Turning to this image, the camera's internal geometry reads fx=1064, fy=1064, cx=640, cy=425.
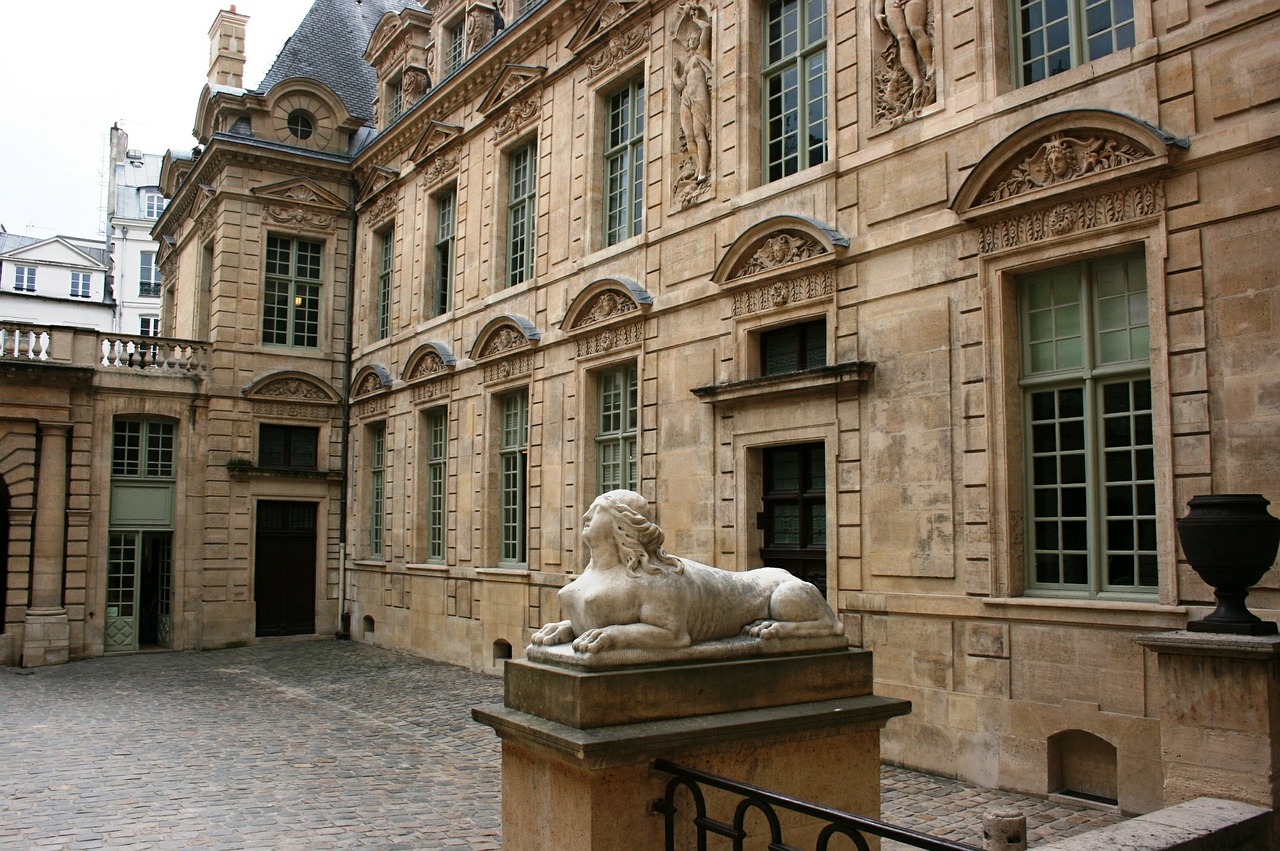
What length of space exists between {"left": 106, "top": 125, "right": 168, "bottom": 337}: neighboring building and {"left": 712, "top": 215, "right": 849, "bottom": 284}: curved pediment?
38.6 metres

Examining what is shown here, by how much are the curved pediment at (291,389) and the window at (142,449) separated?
5.55 ft

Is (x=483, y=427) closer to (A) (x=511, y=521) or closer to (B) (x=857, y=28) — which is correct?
(A) (x=511, y=521)

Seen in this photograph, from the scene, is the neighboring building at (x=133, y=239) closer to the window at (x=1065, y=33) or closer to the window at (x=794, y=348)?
→ the window at (x=794, y=348)

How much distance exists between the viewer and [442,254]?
62.4 ft

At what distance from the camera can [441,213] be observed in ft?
62.6

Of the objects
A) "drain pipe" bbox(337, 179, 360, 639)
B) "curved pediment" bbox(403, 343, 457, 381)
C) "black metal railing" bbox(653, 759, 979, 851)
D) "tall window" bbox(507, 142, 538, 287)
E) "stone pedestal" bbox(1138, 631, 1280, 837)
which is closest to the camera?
"black metal railing" bbox(653, 759, 979, 851)

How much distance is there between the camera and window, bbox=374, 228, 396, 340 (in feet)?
69.4

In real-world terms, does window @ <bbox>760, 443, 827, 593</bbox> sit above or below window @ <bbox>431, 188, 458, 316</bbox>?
below

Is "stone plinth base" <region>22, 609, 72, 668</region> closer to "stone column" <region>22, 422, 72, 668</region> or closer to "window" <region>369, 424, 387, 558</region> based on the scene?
"stone column" <region>22, 422, 72, 668</region>

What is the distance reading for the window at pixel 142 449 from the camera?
19.7 metres

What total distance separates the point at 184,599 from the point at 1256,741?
1875cm

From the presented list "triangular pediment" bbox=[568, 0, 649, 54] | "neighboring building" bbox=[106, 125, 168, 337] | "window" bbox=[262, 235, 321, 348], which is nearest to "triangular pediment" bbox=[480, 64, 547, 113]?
"triangular pediment" bbox=[568, 0, 649, 54]

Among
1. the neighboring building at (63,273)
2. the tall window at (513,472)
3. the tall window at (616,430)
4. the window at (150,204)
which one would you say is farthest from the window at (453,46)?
the window at (150,204)

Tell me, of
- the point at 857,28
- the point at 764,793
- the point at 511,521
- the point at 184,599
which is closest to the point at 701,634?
the point at 764,793
